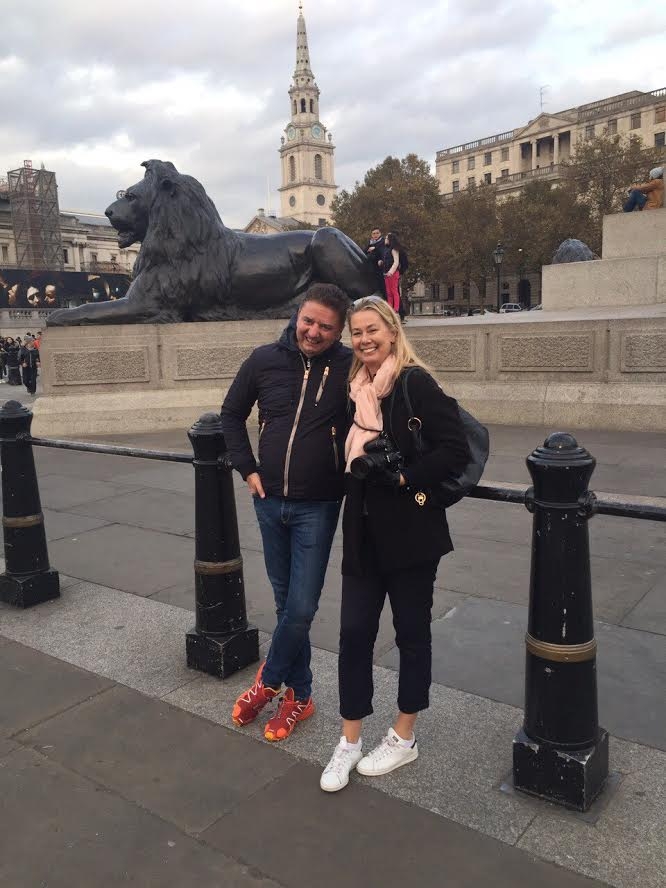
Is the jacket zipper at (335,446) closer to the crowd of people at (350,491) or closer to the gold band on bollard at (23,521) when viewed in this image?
the crowd of people at (350,491)

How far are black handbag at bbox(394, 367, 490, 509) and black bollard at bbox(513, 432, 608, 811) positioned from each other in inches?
7.4

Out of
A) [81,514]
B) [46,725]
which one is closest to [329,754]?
[46,725]

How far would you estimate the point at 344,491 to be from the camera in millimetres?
2898

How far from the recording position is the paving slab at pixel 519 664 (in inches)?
119

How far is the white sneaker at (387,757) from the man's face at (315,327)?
1.48m

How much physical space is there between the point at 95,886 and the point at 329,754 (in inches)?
38.2

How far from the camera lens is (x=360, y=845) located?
2320mm

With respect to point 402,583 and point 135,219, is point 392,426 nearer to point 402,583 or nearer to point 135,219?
point 402,583

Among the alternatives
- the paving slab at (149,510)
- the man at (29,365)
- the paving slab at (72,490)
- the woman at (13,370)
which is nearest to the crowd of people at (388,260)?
the paving slab at (72,490)

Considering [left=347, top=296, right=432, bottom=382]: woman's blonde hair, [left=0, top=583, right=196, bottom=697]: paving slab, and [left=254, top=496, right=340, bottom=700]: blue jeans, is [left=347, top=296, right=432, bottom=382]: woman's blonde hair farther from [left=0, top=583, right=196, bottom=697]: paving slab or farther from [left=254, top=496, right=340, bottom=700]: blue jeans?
[left=0, top=583, right=196, bottom=697]: paving slab

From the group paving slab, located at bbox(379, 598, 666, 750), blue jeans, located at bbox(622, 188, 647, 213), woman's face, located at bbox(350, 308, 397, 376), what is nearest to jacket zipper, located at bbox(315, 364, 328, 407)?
woman's face, located at bbox(350, 308, 397, 376)

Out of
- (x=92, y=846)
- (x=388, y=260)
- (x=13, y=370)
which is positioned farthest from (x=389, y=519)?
(x=13, y=370)

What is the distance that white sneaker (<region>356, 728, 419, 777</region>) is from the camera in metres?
2.71

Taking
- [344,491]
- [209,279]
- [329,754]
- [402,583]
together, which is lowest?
[329,754]
